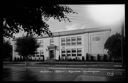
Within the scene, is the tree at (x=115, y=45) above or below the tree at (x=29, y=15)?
below

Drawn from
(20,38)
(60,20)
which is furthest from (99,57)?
(60,20)

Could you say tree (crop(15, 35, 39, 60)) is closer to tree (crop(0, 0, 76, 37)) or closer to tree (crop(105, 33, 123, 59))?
tree (crop(105, 33, 123, 59))

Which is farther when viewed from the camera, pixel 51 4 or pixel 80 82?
pixel 51 4

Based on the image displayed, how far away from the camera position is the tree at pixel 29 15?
7.00 m

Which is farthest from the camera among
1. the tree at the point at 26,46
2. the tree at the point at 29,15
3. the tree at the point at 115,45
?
the tree at the point at 26,46

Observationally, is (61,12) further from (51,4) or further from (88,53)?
(88,53)

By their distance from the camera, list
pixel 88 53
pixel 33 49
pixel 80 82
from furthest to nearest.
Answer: pixel 88 53 → pixel 33 49 → pixel 80 82

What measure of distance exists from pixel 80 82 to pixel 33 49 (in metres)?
23.5

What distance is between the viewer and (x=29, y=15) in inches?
307

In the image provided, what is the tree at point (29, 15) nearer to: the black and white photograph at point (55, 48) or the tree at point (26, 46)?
the black and white photograph at point (55, 48)

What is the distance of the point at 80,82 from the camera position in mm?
5188

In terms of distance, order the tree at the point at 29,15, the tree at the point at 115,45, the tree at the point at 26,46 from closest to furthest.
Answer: the tree at the point at 29,15
the tree at the point at 115,45
the tree at the point at 26,46

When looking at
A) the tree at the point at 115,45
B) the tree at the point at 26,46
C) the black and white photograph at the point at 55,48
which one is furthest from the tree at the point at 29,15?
the tree at the point at 26,46

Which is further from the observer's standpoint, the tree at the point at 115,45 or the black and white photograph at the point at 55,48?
the tree at the point at 115,45
